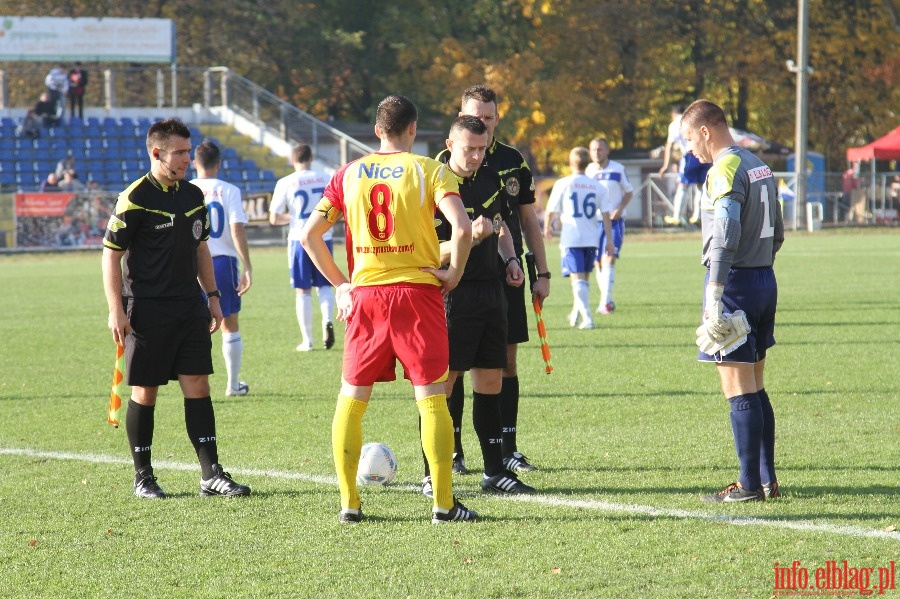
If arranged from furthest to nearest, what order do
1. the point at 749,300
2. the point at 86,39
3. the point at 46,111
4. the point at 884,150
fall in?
the point at 86,39
the point at 46,111
the point at 884,150
the point at 749,300

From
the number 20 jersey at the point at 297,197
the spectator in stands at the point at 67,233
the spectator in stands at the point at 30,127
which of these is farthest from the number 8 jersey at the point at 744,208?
the spectator in stands at the point at 30,127

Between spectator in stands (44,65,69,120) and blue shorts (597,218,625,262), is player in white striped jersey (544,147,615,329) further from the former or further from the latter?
spectator in stands (44,65,69,120)

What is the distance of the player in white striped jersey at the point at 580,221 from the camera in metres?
13.8

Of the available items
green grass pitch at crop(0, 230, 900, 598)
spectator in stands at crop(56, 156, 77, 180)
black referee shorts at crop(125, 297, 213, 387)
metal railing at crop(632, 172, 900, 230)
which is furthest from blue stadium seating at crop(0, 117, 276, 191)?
black referee shorts at crop(125, 297, 213, 387)

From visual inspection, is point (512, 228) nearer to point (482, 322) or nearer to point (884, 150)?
point (482, 322)

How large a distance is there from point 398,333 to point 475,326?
2.64 ft

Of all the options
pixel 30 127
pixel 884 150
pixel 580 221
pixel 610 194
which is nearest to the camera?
pixel 580 221

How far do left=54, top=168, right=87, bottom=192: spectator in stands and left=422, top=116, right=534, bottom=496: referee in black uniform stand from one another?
26545 millimetres

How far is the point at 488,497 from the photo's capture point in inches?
242

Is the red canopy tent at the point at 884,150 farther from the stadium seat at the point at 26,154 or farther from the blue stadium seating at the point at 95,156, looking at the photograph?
the stadium seat at the point at 26,154

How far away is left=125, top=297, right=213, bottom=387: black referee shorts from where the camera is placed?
249 inches

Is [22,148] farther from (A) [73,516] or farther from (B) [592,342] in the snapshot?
(A) [73,516]

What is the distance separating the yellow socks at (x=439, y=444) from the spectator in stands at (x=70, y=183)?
2739cm

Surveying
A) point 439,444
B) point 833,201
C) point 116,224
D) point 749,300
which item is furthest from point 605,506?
point 833,201
